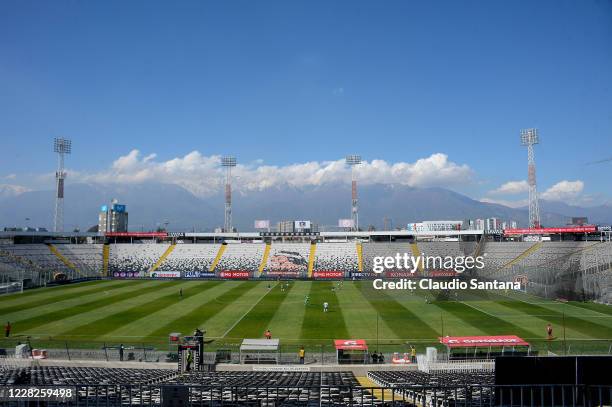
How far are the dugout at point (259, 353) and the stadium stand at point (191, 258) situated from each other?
57.4m

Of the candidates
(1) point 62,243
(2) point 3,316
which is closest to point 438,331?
(2) point 3,316

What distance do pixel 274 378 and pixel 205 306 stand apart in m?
30.7

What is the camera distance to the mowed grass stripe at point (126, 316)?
37.1m

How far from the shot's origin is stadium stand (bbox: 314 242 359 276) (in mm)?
81875

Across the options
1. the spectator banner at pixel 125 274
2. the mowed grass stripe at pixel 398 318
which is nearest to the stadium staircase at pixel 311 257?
the mowed grass stripe at pixel 398 318

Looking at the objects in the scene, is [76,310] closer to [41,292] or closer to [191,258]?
[41,292]

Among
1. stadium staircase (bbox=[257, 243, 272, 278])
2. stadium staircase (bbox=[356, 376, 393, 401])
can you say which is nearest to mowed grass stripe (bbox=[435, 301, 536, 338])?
stadium staircase (bbox=[356, 376, 393, 401])

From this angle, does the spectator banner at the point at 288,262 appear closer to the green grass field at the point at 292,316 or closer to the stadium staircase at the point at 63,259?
the green grass field at the point at 292,316

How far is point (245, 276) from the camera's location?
7912 centimetres

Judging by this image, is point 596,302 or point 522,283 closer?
point 596,302

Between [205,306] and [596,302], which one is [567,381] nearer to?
[205,306]

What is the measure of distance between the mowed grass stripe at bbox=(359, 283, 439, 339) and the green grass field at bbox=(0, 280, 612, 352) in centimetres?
8

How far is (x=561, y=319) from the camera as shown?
41.0 meters

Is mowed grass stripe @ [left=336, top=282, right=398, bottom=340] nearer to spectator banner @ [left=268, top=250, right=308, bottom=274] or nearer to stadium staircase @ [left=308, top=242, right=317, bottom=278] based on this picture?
stadium staircase @ [left=308, top=242, right=317, bottom=278]
